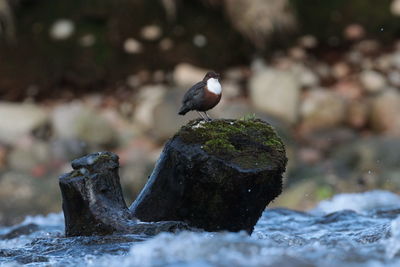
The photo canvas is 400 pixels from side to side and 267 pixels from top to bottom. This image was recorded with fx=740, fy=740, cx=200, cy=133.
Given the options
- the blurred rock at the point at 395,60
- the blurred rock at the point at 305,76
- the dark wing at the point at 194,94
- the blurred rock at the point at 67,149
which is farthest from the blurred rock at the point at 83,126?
the dark wing at the point at 194,94

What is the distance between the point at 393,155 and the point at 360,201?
7.05 ft

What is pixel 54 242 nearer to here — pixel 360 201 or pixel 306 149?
pixel 360 201

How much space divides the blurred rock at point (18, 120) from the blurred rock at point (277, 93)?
3106 mm

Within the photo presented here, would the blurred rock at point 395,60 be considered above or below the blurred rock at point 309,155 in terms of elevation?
above

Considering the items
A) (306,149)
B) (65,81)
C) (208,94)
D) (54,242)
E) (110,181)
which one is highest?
(65,81)

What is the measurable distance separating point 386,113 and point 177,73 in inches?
127

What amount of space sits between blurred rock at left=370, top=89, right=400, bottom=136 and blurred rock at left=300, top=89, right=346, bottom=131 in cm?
45

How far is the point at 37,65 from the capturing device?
11.5 m

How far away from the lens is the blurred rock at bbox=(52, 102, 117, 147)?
1038cm

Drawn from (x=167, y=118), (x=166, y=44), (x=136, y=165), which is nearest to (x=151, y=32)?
(x=166, y=44)

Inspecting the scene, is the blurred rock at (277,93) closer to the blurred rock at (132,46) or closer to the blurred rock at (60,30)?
the blurred rock at (132,46)

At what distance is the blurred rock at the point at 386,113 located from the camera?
10195 millimetres

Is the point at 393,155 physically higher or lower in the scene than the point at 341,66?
lower

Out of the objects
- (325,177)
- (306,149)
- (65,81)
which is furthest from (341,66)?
(65,81)
